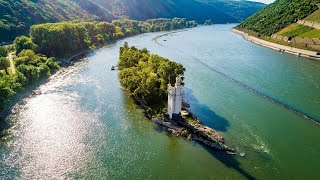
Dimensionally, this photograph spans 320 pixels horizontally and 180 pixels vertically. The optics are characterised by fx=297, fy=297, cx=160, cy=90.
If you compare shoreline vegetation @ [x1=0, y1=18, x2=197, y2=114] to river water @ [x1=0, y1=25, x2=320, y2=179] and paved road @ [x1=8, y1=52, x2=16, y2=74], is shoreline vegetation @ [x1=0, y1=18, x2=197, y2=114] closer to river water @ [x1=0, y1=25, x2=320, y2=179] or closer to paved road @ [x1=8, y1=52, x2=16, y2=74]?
paved road @ [x1=8, y1=52, x2=16, y2=74]

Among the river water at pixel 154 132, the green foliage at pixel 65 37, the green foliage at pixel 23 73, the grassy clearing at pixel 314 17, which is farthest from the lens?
the grassy clearing at pixel 314 17

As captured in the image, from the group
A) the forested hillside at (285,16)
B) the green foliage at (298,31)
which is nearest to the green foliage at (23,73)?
the green foliage at (298,31)

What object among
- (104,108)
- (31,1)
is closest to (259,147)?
(104,108)

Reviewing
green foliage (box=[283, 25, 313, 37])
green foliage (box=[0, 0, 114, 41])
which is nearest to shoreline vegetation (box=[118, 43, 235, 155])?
green foliage (box=[0, 0, 114, 41])

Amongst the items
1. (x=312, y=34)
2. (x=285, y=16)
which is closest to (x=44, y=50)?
(x=312, y=34)

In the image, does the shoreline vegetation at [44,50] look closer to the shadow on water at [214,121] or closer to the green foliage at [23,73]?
the green foliage at [23,73]

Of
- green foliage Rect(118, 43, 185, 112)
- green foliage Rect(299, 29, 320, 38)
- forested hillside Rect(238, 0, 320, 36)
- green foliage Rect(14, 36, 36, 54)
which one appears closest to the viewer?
green foliage Rect(118, 43, 185, 112)
